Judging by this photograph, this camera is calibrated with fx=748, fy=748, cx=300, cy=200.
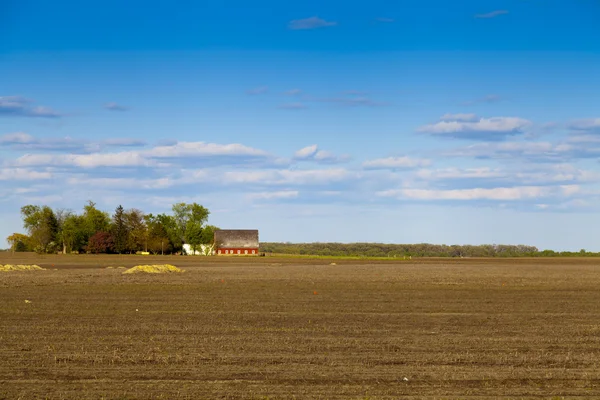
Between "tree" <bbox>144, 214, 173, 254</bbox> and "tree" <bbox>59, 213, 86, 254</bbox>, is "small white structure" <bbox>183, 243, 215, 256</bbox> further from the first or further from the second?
"tree" <bbox>59, 213, 86, 254</bbox>

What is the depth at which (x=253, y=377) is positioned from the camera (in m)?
14.9

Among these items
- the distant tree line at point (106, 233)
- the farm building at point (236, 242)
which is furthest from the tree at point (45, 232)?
the farm building at point (236, 242)

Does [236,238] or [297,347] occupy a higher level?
[236,238]

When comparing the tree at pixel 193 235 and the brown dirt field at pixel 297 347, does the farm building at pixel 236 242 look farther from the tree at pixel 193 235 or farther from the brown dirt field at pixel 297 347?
the brown dirt field at pixel 297 347

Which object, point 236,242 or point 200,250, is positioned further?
point 236,242

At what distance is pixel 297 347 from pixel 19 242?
148381mm

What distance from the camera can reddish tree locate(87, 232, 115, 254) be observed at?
436 feet

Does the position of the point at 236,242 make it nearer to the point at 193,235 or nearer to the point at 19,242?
the point at 193,235

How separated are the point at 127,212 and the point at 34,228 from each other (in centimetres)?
2114

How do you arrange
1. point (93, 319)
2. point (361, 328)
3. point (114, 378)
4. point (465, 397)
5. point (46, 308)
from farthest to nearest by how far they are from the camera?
point (46, 308) < point (93, 319) < point (361, 328) < point (114, 378) < point (465, 397)

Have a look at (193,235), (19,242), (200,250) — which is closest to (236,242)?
(200,250)

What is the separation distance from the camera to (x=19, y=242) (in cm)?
15512

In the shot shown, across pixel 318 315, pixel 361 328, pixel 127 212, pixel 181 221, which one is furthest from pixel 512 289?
pixel 181 221

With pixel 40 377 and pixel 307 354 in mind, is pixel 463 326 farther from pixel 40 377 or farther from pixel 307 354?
pixel 40 377
